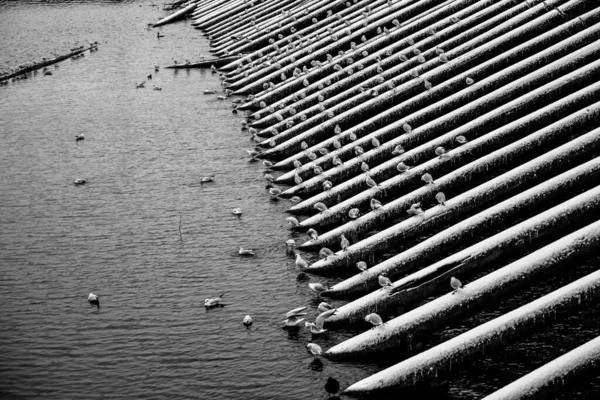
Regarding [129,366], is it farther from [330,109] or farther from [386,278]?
[330,109]

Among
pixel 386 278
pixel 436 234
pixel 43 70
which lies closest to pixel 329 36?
pixel 43 70

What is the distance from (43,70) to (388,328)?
23.7 meters

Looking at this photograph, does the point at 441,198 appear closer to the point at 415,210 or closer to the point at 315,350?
the point at 415,210

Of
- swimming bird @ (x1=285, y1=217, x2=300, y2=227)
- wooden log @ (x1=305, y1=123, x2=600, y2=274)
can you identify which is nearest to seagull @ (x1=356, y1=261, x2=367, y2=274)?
wooden log @ (x1=305, y1=123, x2=600, y2=274)

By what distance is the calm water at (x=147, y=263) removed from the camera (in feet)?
41.4

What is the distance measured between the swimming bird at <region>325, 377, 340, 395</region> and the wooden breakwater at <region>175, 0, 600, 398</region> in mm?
249

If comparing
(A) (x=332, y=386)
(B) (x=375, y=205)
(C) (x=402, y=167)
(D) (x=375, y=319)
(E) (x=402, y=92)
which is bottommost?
(A) (x=332, y=386)

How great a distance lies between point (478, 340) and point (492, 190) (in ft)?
16.5

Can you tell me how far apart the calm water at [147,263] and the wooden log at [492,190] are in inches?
26.2

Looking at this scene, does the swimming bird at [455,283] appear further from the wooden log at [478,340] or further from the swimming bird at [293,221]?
the swimming bird at [293,221]

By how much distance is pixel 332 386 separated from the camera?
472 inches

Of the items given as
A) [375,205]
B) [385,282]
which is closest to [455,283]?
[385,282]

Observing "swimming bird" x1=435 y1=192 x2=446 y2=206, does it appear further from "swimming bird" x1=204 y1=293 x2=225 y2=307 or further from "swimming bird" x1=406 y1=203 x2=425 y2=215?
"swimming bird" x1=204 y1=293 x2=225 y2=307

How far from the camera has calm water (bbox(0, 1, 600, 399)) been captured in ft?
41.4
